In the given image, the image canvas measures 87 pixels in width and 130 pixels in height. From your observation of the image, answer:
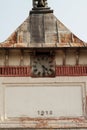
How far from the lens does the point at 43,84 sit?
45.4 feet

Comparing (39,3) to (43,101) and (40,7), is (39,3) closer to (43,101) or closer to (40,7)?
(40,7)

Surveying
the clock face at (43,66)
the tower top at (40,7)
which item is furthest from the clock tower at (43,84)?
the tower top at (40,7)

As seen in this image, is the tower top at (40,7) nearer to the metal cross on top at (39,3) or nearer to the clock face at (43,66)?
the metal cross on top at (39,3)

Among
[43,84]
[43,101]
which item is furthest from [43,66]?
[43,101]

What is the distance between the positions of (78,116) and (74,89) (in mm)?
899

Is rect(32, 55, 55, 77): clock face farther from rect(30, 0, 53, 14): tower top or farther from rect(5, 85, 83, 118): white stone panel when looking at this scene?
rect(30, 0, 53, 14): tower top

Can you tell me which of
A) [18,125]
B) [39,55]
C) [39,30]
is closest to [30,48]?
[39,55]

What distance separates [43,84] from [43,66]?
2.18 ft

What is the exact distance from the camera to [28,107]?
44.5 feet

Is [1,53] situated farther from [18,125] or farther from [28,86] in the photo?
[18,125]

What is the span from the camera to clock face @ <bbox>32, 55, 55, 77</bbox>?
1399 centimetres

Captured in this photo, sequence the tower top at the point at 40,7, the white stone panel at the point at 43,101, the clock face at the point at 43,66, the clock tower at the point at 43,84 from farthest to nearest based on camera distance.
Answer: the tower top at the point at 40,7, the clock face at the point at 43,66, the white stone panel at the point at 43,101, the clock tower at the point at 43,84

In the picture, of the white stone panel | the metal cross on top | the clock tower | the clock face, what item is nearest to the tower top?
the metal cross on top

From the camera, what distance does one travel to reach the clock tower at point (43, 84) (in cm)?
1342
